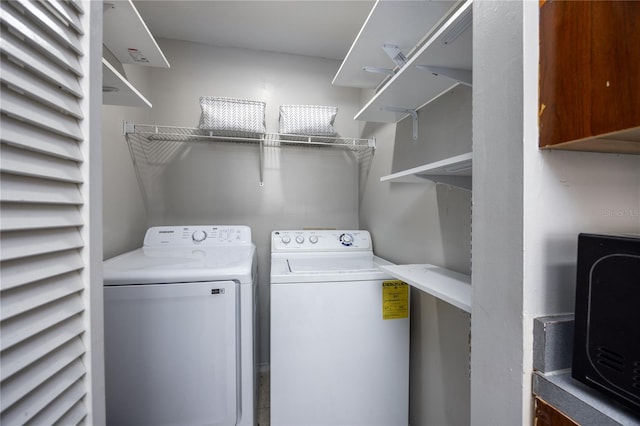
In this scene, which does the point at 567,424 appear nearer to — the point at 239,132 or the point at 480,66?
the point at 480,66

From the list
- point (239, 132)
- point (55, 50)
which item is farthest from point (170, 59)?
point (55, 50)

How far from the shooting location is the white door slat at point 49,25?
0.46 metres

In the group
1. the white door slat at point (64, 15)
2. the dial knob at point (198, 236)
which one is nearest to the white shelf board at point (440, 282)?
the white door slat at point (64, 15)

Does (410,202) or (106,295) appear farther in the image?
(410,202)

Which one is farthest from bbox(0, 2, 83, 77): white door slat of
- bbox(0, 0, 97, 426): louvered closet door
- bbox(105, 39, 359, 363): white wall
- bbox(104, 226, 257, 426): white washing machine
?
bbox(105, 39, 359, 363): white wall

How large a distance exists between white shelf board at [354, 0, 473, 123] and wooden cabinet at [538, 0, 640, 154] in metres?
0.26

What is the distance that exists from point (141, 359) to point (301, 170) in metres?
1.66

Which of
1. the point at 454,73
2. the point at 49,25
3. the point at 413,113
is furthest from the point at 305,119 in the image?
the point at 49,25

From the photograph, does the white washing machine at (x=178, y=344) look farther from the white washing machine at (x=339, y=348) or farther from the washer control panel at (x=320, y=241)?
the washer control panel at (x=320, y=241)

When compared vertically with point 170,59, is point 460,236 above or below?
below

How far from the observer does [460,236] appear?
1144 mm

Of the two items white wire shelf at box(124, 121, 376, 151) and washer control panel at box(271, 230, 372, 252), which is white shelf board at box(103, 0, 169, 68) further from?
washer control panel at box(271, 230, 372, 252)

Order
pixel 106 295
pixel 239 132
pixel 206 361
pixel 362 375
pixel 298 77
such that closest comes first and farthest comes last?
pixel 106 295, pixel 206 361, pixel 362 375, pixel 239 132, pixel 298 77

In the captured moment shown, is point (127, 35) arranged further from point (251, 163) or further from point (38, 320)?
point (38, 320)
